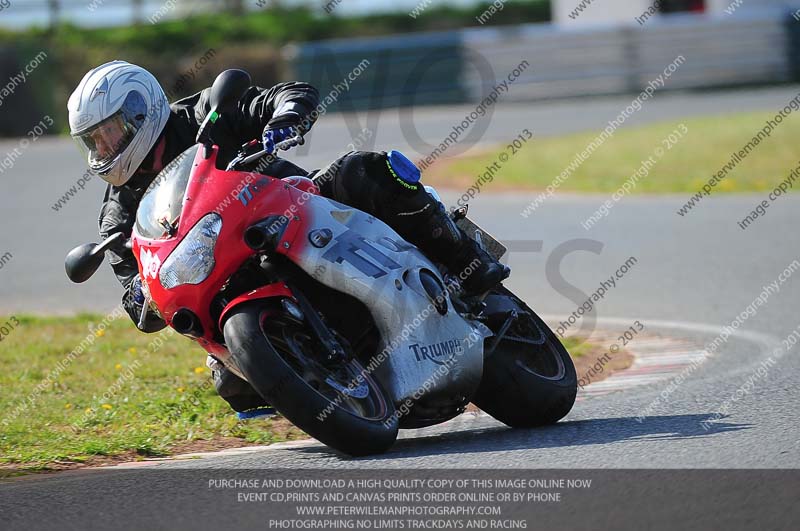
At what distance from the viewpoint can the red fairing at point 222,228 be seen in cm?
500

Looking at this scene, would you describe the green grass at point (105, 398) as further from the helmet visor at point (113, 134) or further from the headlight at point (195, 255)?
the helmet visor at point (113, 134)

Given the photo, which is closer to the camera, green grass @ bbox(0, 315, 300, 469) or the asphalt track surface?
the asphalt track surface

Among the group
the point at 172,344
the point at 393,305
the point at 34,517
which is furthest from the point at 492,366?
the point at 172,344

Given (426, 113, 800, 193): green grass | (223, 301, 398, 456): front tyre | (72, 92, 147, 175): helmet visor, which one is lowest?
(426, 113, 800, 193): green grass

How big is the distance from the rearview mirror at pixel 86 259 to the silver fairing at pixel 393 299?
0.91 m

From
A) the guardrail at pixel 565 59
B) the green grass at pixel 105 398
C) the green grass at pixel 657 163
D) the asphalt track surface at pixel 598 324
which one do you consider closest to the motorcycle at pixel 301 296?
the asphalt track surface at pixel 598 324

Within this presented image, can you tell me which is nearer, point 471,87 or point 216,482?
point 216,482

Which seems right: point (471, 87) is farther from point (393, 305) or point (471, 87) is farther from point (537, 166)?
point (393, 305)

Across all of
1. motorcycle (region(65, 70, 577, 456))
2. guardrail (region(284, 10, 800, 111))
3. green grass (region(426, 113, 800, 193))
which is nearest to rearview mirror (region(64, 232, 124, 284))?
motorcycle (region(65, 70, 577, 456))

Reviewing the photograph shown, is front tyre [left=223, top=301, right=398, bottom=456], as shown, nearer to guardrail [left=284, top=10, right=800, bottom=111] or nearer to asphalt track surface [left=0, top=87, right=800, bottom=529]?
asphalt track surface [left=0, top=87, right=800, bottom=529]

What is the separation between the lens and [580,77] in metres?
26.9

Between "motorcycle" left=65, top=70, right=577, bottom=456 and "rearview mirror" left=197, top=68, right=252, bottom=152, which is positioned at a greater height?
"rearview mirror" left=197, top=68, right=252, bottom=152

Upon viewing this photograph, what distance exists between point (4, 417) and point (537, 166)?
11.9m

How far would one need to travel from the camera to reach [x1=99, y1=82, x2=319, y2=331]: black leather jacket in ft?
18.6
